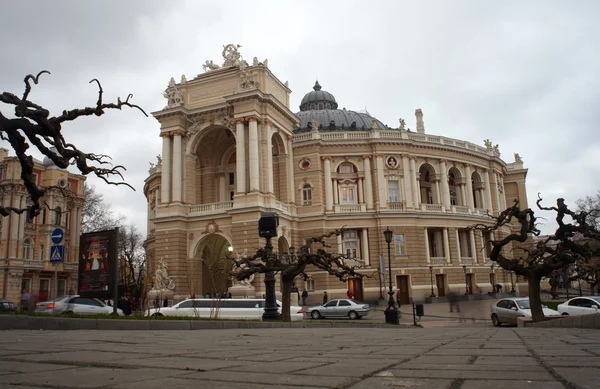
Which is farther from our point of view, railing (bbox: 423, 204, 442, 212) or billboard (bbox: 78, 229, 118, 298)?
railing (bbox: 423, 204, 442, 212)

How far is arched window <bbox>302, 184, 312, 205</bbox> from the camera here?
44.9 m

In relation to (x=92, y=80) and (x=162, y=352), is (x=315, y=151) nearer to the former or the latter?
(x=92, y=80)

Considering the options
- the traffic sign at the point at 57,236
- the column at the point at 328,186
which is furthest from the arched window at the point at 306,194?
the traffic sign at the point at 57,236

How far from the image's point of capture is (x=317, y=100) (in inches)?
2618

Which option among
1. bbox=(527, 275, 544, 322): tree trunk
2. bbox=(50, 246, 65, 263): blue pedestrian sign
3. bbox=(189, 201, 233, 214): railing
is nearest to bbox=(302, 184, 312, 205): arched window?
bbox=(189, 201, 233, 214): railing

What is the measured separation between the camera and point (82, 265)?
1705 cm

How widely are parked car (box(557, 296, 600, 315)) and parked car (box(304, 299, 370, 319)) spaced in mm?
10991

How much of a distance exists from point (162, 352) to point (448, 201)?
4481 centimetres

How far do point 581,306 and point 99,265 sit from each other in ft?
69.5

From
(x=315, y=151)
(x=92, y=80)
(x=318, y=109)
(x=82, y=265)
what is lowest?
(x=82, y=265)

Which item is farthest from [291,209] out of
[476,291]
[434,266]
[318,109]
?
[318,109]

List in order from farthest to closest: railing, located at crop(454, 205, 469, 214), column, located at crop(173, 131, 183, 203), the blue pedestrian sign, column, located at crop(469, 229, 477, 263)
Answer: railing, located at crop(454, 205, 469, 214) → column, located at crop(469, 229, 477, 263) → column, located at crop(173, 131, 183, 203) → the blue pedestrian sign

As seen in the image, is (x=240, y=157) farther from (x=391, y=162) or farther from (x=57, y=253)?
(x=57, y=253)

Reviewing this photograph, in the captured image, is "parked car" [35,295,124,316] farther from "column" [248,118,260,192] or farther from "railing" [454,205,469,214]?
"railing" [454,205,469,214]
